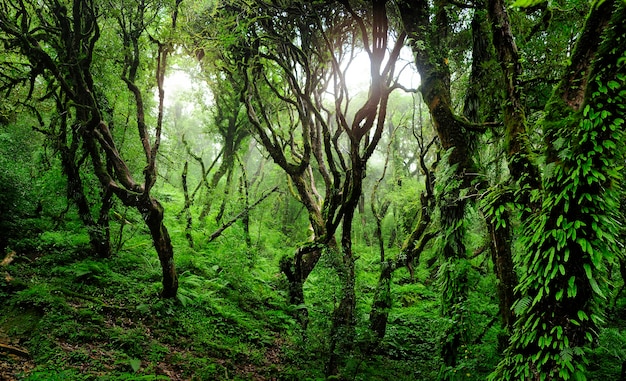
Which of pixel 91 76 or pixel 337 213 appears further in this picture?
pixel 337 213

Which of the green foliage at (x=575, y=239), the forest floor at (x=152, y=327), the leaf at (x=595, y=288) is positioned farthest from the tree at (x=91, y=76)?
the leaf at (x=595, y=288)

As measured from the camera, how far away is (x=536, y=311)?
3.62 meters

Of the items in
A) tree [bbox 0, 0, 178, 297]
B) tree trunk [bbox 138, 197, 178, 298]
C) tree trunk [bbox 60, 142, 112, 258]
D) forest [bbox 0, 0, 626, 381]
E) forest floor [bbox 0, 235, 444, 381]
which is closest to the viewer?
forest [bbox 0, 0, 626, 381]

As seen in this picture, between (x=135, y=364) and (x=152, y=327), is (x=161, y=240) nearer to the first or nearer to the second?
(x=152, y=327)

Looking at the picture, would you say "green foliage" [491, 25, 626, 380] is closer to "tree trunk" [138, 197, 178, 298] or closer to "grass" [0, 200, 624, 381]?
"grass" [0, 200, 624, 381]

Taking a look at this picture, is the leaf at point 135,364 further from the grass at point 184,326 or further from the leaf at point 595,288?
the leaf at point 595,288

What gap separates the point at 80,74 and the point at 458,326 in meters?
8.93

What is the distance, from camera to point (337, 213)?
7852mm

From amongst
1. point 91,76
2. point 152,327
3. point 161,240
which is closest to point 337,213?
point 161,240

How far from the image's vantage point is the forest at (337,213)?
11.4 feet

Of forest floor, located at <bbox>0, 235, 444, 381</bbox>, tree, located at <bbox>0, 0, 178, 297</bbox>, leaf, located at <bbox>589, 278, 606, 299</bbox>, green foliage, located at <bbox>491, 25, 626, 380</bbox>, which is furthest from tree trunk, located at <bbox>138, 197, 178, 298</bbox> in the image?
leaf, located at <bbox>589, 278, 606, 299</bbox>

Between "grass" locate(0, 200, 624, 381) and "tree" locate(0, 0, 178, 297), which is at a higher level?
"tree" locate(0, 0, 178, 297)

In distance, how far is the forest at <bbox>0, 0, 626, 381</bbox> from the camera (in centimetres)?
347

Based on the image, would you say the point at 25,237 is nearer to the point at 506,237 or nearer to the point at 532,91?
the point at 506,237
